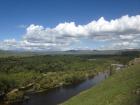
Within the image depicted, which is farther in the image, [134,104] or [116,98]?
[116,98]

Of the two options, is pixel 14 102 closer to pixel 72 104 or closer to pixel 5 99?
pixel 5 99

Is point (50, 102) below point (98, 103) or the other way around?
below

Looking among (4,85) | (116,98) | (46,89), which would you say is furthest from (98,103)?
(46,89)

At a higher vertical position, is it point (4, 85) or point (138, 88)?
point (138, 88)

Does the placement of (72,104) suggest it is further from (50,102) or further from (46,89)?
(46,89)

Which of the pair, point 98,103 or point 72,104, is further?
point 72,104

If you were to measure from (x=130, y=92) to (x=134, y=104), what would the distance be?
937 centimetres

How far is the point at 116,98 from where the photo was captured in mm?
50125

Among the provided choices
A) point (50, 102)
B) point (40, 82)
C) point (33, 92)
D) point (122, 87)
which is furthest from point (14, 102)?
point (122, 87)

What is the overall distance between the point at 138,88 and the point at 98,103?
361 inches

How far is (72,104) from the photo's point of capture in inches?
2274

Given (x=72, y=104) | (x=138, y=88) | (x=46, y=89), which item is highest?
(x=138, y=88)

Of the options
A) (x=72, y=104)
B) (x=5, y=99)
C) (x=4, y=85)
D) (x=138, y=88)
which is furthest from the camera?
(x=4, y=85)

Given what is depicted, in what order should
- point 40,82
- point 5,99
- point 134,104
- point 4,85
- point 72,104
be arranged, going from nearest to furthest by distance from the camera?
point 134,104
point 72,104
point 5,99
point 4,85
point 40,82
